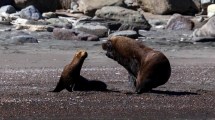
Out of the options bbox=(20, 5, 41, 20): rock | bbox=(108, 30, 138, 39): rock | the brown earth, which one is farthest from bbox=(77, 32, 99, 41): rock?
bbox=(20, 5, 41, 20): rock

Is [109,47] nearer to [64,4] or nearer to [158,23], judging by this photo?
[158,23]

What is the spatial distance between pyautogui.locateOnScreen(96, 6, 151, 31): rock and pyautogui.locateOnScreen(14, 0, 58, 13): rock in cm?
358

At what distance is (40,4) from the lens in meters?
29.5

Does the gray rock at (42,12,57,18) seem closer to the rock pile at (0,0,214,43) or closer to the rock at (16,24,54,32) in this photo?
the rock pile at (0,0,214,43)

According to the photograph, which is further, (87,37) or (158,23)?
(158,23)

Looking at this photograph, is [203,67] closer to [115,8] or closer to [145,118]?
[145,118]

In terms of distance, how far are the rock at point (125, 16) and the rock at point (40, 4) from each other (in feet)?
11.8

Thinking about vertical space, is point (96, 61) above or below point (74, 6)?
above

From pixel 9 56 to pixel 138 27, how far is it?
789cm

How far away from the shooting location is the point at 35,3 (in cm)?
2927

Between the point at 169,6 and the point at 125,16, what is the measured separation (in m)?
4.15

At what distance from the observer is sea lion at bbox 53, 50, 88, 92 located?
1084cm

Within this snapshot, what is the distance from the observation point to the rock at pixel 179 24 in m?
24.8

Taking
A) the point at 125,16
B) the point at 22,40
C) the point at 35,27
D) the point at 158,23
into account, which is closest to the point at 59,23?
the point at 125,16
